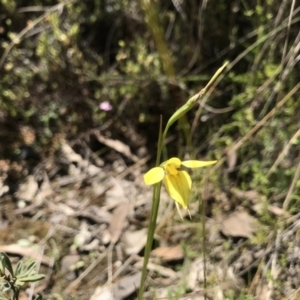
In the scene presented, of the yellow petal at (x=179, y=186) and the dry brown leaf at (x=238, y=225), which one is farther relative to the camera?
the dry brown leaf at (x=238, y=225)

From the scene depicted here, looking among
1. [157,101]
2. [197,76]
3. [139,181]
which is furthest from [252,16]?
[139,181]

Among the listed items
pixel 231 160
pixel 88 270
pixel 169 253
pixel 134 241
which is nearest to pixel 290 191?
pixel 231 160

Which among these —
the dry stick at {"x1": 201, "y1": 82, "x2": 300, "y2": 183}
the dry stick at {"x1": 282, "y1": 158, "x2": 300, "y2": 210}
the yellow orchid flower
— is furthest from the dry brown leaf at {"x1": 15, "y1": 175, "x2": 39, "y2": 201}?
the yellow orchid flower

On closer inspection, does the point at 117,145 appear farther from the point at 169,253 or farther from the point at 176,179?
the point at 176,179

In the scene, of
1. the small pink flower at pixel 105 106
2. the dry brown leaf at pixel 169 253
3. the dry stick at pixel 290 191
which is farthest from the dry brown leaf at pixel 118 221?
the dry stick at pixel 290 191

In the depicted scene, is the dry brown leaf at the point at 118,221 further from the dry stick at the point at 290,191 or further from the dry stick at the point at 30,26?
the dry stick at the point at 30,26

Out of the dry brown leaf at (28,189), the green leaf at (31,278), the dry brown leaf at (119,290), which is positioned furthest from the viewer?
the dry brown leaf at (28,189)

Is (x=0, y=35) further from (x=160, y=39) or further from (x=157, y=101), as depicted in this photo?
(x=160, y=39)
